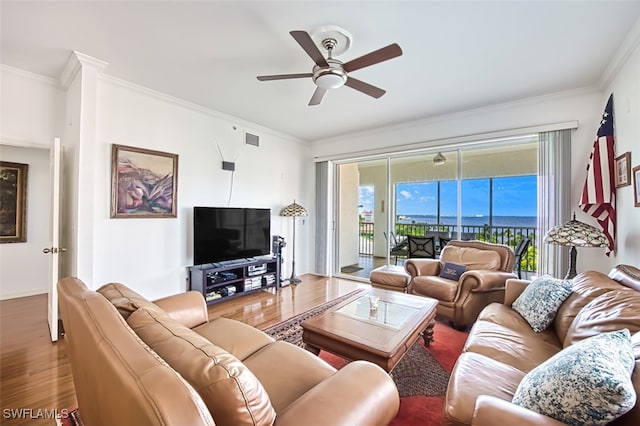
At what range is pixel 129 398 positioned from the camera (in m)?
0.66

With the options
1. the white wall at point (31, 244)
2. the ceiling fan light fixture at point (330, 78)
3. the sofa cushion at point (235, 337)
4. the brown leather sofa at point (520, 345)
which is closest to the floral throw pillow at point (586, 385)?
the brown leather sofa at point (520, 345)

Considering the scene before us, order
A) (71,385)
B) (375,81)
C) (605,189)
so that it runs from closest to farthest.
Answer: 1. (71,385)
2. (605,189)
3. (375,81)

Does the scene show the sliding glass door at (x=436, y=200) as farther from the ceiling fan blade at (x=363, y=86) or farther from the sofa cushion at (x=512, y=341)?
the sofa cushion at (x=512, y=341)

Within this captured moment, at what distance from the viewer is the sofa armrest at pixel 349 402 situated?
945 mm

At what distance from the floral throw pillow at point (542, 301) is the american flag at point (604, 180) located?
1.35m

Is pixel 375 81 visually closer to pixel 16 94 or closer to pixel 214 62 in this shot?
pixel 214 62

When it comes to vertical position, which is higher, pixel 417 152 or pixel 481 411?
pixel 417 152

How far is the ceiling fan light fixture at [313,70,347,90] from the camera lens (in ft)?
7.75

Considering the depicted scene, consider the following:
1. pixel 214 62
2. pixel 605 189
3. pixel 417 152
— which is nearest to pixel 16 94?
pixel 214 62

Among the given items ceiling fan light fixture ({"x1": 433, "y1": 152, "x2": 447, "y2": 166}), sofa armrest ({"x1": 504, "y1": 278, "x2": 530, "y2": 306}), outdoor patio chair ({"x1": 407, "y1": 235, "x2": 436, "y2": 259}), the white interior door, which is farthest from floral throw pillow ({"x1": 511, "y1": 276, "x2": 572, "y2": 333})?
the white interior door

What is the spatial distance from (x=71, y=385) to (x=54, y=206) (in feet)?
5.38

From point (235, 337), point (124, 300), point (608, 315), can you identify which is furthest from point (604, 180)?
point (124, 300)

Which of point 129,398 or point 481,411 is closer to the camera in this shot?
point 129,398

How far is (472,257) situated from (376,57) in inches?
106
